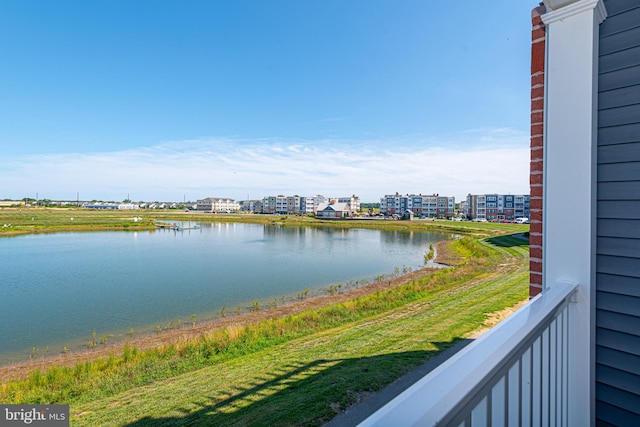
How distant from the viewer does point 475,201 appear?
79.4m

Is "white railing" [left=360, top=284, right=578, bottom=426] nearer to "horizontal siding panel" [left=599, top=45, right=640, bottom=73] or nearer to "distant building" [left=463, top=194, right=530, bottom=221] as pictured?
"horizontal siding panel" [left=599, top=45, right=640, bottom=73]

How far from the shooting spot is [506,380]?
122 centimetres

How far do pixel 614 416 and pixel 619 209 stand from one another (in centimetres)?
133

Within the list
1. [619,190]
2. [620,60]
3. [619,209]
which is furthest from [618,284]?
[620,60]

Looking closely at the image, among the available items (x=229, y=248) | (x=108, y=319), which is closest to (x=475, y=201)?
(x=229, y=248)

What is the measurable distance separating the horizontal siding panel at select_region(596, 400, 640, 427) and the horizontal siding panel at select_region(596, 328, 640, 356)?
39 centimetres

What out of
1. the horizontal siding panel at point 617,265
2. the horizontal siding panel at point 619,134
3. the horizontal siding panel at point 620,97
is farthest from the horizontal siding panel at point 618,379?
the horizontal siding panel at point 620,97

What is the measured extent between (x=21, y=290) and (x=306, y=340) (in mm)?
16171

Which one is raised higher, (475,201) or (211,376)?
(475,201)

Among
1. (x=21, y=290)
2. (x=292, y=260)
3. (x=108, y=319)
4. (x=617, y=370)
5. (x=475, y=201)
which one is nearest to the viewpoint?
(x=617, y=370)

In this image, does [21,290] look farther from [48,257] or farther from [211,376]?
[211,376]

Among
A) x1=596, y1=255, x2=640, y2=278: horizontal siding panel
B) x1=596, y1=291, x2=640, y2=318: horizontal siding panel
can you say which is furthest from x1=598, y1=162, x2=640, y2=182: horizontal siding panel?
x1=596, y1=291, x2=640, y2=318: horizontal siding panel

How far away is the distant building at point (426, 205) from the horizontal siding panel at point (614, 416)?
284ft

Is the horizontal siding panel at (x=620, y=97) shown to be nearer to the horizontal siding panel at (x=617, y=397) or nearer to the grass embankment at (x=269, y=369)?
the horizontal siding panel at (x=617, y=397)
